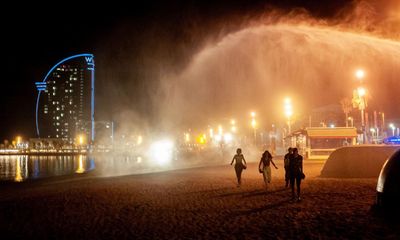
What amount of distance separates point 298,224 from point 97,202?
8.13 metres

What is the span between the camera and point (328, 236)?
873 cm

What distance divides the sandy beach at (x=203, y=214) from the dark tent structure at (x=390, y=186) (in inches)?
18.2

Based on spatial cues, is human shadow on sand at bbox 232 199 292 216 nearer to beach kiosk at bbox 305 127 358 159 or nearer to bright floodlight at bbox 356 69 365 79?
bright floodlight at bbox 356 69 365 79

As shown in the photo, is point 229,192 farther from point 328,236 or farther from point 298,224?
point 328,236

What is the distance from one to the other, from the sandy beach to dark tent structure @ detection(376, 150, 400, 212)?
1.51 ft

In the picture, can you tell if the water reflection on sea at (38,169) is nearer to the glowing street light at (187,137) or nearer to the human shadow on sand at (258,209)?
the human shadow on sand at (258,209)

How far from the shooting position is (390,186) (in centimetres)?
999

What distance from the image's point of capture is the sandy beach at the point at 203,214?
9.45 meters

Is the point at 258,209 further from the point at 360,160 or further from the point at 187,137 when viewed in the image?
the point at 187,137

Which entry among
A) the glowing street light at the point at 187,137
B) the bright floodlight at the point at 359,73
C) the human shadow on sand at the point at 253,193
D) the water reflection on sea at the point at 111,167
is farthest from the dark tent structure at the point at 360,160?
the glowing street light at the point at 187,137

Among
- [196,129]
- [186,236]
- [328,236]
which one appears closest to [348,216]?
[328,236]

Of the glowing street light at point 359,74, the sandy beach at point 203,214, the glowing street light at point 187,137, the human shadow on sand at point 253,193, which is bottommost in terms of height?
the sandy beach at point 203,214

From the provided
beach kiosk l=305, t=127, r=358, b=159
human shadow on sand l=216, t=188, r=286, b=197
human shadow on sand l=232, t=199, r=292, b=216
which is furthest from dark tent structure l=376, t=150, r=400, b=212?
beach kiosk l=305, t=127, r=358, b=159

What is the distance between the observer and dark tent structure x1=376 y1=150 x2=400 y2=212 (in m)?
9.89
